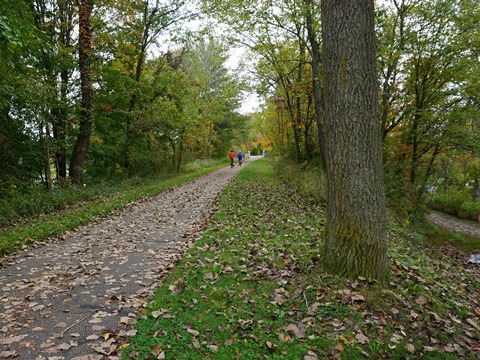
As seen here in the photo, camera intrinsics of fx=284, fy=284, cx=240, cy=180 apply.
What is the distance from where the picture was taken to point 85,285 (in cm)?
470

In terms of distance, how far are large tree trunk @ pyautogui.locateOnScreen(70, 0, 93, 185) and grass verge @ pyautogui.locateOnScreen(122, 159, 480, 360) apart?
10981 millimetres

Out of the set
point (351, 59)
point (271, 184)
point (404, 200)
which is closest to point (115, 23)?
point (271, 184)

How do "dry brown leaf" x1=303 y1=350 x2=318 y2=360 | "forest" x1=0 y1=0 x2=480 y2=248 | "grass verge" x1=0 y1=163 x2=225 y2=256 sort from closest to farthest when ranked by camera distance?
"dry brown leaf" x1=303 y1=350 x2=318 y2=360 < "grass verge" x1=0 y1=163 x2=225 y2=256 < "forest" x1=0 y1=0 x2=480 y2=248

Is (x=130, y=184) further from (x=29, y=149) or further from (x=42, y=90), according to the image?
(x=42, y=90)

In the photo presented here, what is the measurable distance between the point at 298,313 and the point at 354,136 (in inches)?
97.9

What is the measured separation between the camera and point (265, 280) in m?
4.59

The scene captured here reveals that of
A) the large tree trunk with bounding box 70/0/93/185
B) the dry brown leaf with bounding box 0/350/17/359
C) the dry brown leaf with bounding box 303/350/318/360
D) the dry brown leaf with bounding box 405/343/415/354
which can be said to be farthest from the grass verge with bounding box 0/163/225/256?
the dry brown leaf with bounding box 405/343/415/354

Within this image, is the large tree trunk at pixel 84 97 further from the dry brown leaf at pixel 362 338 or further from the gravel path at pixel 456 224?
the gravel path at pixel 456 224

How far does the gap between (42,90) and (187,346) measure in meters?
11.1

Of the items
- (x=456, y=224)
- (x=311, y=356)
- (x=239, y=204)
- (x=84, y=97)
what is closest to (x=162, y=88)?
(x=84, y=97)

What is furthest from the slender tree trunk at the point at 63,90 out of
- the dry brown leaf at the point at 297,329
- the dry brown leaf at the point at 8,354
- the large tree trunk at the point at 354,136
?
the dry brown leaf at the point at 297,329

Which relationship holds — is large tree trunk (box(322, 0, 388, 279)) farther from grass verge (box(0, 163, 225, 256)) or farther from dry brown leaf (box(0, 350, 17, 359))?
grass verge (box(0, 163, 225, 256))

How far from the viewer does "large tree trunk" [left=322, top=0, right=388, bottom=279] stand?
3816 mm

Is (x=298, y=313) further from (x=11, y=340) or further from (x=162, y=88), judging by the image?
(x=162, y=88)
